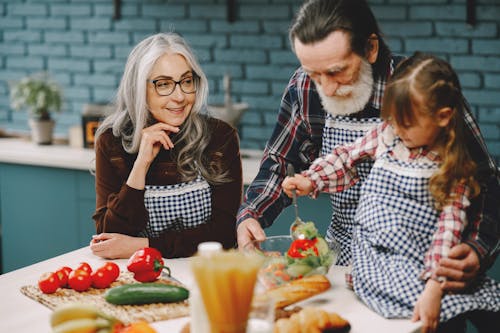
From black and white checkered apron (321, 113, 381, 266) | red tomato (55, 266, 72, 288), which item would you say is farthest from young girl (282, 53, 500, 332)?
red tomato (55, 266, 72, 288)

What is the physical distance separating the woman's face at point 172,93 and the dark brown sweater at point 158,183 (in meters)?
0.13

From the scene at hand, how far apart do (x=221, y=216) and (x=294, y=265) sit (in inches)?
22.3

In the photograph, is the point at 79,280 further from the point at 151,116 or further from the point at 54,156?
the point at 54,156

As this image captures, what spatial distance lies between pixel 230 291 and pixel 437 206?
65 cm

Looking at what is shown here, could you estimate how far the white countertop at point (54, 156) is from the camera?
397 centimetres

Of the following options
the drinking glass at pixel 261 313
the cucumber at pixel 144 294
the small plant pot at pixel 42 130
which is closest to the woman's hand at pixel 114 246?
the cucumber at pixel 144 294

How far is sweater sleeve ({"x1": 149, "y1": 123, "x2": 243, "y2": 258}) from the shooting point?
231 cm

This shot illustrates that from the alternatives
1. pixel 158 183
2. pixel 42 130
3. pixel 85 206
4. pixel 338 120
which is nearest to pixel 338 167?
pixel 338 120

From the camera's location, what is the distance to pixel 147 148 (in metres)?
2.39

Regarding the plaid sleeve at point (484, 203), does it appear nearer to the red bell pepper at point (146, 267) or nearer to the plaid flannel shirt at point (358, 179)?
the plaid flannel shirt at point (358, 179)

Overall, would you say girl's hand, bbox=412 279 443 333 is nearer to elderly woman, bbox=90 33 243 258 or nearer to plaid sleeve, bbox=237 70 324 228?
plaid sleeve, bbox=237 70 324 228

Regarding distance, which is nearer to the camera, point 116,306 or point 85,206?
point 116,306

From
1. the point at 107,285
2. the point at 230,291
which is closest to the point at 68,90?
the point at 107,285

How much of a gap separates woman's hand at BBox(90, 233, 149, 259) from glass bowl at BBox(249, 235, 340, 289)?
1.46ft
